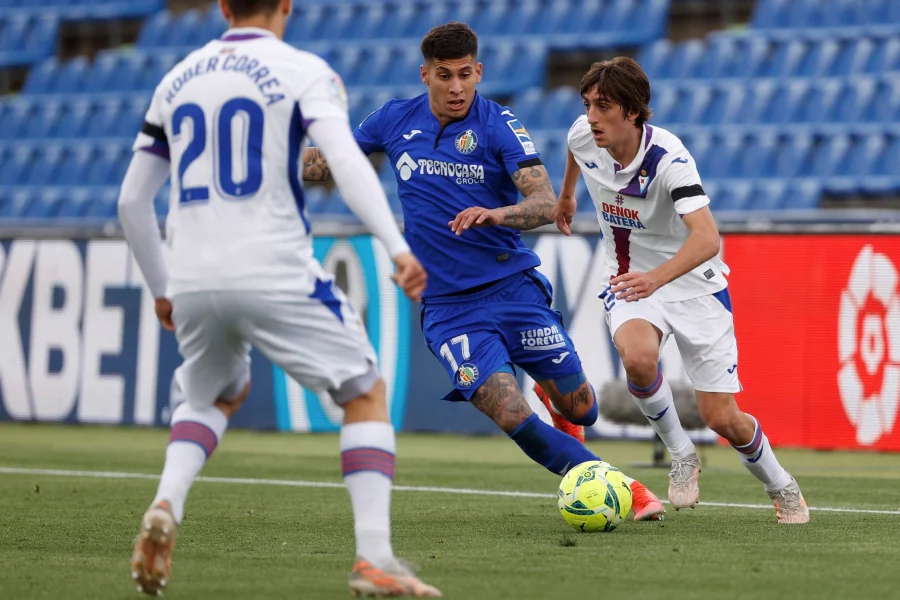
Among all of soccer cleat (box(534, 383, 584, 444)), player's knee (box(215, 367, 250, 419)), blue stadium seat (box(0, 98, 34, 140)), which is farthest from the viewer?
blue stadium seat (box(0, 98, 34, 140))

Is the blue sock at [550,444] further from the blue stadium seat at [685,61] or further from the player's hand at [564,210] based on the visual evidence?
the blue stadium seat at [685,61]

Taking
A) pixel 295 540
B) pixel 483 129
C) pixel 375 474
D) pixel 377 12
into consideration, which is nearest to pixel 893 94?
pixel 377 12

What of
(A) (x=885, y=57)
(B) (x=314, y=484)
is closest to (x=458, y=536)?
(B) (x=314, y=484)

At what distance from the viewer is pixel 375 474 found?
4.39m

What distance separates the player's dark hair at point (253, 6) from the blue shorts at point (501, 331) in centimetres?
236

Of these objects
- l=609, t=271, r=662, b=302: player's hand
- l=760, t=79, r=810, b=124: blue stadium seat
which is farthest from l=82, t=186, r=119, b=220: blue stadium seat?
l=609, t=271, r=662, b=302: player's hand

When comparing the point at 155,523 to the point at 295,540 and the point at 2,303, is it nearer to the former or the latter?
the point at 295,540

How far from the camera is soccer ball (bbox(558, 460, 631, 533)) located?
6055 mm

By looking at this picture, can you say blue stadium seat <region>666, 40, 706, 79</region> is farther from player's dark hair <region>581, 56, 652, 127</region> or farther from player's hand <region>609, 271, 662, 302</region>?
player's hand <region>609, 271, 662, 302</region>

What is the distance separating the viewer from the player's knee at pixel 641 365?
659 centimetres

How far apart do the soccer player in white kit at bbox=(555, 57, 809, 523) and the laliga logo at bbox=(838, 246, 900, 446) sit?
4375 mm

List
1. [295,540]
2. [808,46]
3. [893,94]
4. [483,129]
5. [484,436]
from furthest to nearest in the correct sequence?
[808,46]
[893,94]
[484,436]
[483,129]
[295,540]

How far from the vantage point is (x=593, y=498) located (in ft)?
19.9

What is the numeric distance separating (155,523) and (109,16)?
64.0 feet
